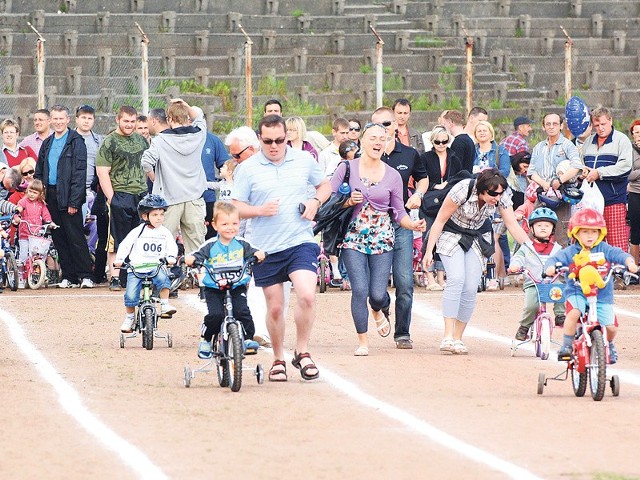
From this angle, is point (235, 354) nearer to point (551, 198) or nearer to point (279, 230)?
point (279, 230)

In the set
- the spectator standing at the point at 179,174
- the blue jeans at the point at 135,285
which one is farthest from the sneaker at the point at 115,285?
the blue jeans at the point at 135,285

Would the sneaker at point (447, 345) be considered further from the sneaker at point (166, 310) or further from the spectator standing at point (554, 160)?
the spectator standing at point (554, 160)

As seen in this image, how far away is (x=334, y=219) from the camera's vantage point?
1423 cm

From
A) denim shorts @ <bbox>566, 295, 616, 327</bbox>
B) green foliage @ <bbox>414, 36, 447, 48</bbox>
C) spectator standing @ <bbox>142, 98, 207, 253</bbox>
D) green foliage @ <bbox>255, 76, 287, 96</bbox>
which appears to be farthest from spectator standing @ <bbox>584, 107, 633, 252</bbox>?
green foliage @ <bbox>414, 36, 447, 48</bbox>

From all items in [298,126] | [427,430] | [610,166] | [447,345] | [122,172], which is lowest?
[447,345]

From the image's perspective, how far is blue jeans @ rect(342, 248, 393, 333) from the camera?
14.2 m

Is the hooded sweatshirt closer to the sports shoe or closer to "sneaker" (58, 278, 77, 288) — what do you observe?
"sneaker" (58, 278, 77, 288)

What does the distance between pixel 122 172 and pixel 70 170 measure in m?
1.10

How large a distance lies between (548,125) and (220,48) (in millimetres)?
14736

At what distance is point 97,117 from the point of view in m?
28.9

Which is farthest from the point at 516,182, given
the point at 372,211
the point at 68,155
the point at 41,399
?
the point at 41,399

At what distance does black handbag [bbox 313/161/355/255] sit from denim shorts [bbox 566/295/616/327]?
2767 mm

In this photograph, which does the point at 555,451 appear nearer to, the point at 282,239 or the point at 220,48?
the point at 282,239

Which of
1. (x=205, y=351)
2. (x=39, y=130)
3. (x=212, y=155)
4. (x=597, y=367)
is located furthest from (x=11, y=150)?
(x=597, y=367)
